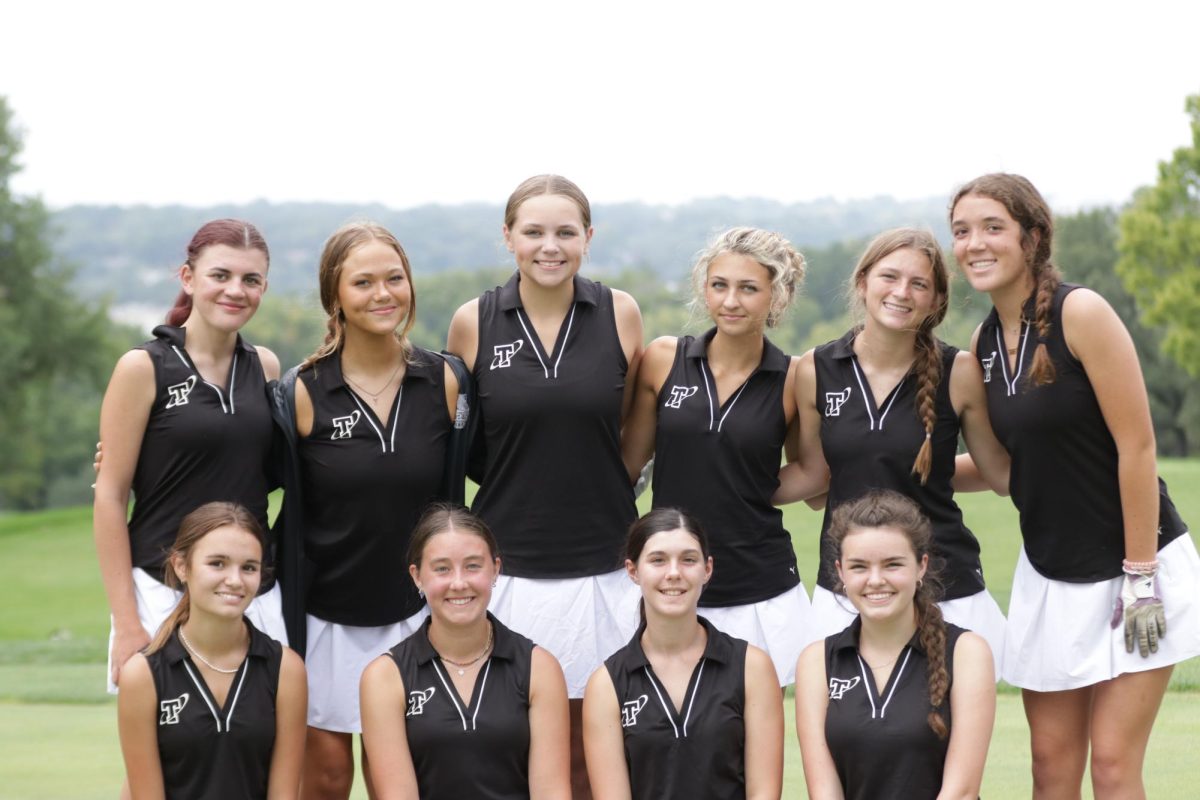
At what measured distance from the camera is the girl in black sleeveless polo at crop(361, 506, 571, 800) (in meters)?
4.76

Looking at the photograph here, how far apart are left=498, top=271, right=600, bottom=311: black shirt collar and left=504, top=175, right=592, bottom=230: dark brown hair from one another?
0.66 feet

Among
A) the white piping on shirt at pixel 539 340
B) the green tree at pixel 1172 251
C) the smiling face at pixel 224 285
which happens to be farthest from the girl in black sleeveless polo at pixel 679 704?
the green tree at pixel 1172 251

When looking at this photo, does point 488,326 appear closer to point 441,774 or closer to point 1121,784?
point 441,774

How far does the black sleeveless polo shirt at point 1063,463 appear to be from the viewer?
4.65m

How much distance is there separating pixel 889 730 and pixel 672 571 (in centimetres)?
84

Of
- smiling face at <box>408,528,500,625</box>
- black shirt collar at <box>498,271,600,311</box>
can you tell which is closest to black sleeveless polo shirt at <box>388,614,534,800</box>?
smiling face at <box>408,528,500,625</box>

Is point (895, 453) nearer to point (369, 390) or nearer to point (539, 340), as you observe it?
point (539, 340)

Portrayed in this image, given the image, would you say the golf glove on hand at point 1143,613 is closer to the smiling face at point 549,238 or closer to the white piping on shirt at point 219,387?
the smiling face at point 549,238

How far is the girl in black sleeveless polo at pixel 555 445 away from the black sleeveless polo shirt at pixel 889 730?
943 mm

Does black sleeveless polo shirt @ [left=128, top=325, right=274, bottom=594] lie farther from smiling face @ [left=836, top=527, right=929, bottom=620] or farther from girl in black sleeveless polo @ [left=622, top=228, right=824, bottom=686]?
smiling face @ [left=836, top=527, right=929, bottom=620]

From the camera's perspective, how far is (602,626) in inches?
207

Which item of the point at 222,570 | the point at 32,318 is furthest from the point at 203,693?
the point at 32,318

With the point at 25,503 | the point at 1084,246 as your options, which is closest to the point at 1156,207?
the point at 1084,246

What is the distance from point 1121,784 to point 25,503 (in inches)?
2348
